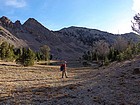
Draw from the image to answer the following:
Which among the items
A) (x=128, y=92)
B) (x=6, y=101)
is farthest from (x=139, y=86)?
(x=6, y=101)

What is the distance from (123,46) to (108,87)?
3485 inches

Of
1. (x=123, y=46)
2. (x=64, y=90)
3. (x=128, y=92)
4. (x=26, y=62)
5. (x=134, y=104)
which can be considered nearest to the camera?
(x=134, y=104)

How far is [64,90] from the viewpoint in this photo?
25.1 m

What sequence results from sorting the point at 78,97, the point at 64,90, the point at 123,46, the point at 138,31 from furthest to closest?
the point at 123,46 → the point at 138,31 → the point at 64,90 → the point at 78,97

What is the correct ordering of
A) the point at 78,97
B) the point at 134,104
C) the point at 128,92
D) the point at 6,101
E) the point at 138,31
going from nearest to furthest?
1. the point at 134,104
2. the point at 6,101
3. the point at 78,97
4. the point at 128,92
5. the point at 138,31

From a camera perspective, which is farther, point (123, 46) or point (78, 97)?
point (123, 46)

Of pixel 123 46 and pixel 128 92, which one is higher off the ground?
pixel 123 46

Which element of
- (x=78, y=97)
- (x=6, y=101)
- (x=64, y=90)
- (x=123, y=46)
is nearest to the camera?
(x=6, y=101)

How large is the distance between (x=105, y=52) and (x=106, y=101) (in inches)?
3849

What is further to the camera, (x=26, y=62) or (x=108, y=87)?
(x=26, y=62)

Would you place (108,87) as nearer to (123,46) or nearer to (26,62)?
(26,62)

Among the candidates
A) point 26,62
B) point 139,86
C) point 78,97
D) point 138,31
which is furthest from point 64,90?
point 26,62

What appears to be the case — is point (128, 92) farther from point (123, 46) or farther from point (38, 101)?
point (123, 46)

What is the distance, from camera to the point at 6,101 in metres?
20.0
